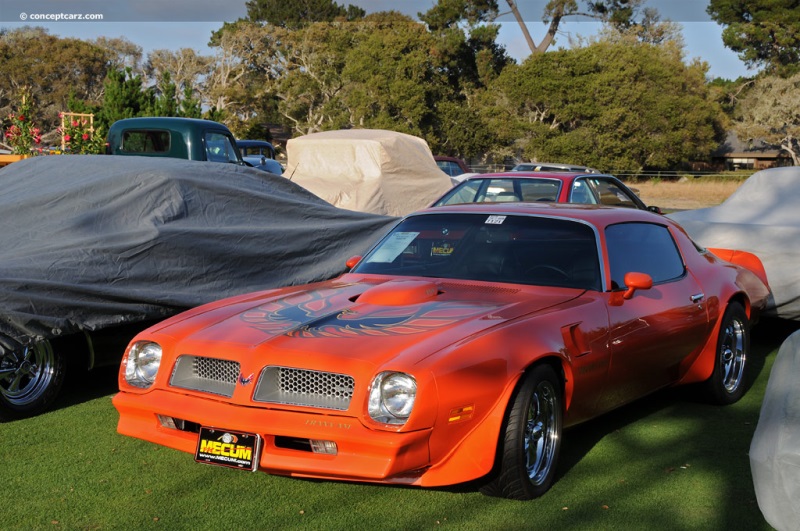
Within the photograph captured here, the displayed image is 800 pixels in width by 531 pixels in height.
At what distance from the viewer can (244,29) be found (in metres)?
64.4

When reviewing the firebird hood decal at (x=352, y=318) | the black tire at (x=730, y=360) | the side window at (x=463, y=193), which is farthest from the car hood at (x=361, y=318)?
the side window at (x=463, y=193)

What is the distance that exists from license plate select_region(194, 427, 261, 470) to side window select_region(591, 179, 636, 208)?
28.5 feet

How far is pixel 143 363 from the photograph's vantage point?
4.86 m

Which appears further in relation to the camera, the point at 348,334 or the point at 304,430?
the point at 348,334

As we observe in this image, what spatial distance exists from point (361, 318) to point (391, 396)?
0.75 metres

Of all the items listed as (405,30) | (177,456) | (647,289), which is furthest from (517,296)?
(405,30)

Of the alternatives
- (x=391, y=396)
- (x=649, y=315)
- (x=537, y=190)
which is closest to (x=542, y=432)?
(x=391, y=396)

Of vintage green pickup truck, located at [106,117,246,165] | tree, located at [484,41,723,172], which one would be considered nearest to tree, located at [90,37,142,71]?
tree, located at [484,41,723,172]

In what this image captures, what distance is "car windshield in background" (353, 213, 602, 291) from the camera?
556 centimetres

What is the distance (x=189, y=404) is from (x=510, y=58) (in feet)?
202

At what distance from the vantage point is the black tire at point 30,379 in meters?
5.90

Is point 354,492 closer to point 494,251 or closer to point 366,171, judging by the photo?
point 494,251

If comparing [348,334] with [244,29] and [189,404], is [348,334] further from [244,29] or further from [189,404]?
[244,29]

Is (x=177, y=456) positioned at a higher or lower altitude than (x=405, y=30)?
lower
